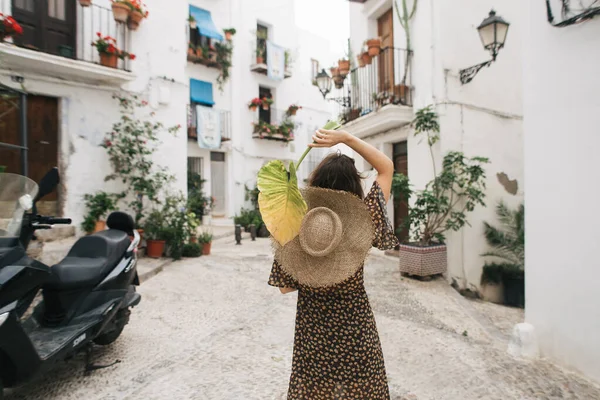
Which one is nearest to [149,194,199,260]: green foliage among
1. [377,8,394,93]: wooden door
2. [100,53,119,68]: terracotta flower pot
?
[100,53,119,68]: terracotta flower pot

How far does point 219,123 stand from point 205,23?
3509 mm

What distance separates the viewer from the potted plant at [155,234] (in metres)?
7.32

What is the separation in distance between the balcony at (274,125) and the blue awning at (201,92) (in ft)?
6.76

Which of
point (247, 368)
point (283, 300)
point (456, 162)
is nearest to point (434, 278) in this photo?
point (456, 162)

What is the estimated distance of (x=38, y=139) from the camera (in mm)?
6859

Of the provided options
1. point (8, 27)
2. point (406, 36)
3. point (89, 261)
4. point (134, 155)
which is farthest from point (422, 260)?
point (8, 27)

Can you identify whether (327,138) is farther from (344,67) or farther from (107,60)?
(344,67)

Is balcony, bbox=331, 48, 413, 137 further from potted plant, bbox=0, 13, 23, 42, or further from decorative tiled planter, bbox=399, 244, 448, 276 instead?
potted plant, bbox=0, 13, 23, 42

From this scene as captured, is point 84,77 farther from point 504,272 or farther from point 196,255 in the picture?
point 504,272

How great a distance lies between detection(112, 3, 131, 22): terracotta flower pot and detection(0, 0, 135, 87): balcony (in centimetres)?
29

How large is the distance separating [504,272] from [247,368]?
5473 mm

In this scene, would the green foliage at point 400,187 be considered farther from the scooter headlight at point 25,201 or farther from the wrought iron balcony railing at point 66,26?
the wrought iron balcony railing at point 66,26

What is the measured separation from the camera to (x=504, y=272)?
6.93m

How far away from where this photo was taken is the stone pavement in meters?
2.79
